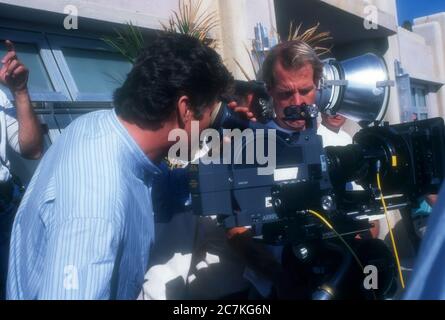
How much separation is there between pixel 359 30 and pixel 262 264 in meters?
4.55

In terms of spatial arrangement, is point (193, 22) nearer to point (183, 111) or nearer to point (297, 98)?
point (297, 98)

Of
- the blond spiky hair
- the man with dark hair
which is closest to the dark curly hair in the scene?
the man with dark hair

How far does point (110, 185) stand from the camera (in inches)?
44.0

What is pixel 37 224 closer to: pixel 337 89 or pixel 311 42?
pixel 337 89

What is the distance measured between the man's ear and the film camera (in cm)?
12

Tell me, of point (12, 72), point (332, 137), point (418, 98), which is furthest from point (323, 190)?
point (418, 98)

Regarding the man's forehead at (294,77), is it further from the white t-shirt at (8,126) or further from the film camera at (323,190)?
the white t-shirt at (8,126)

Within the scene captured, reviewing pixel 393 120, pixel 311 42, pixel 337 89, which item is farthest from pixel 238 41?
pixel 393 120

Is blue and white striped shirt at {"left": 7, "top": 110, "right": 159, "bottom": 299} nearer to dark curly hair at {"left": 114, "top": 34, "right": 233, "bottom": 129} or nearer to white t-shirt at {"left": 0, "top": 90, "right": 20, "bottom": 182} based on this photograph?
dark curly hair at {"left": 114, "top": 34, "right": 233, "bottom": 129}

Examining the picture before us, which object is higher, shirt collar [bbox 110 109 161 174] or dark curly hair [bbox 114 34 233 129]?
dark curly hair [bbox 114 34 233 129]

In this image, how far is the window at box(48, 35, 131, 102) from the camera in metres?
2.66

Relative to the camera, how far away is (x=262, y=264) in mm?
1629

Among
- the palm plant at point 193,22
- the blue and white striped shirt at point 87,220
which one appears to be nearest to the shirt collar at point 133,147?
the blue and white striped shirt at point 87,220

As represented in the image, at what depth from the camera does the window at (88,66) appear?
2.66 meters
